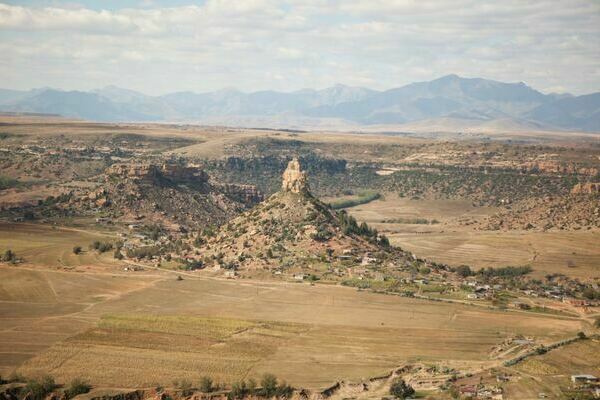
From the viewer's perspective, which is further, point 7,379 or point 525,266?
point 525,266

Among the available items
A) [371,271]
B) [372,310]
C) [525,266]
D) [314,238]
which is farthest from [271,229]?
[525,266]

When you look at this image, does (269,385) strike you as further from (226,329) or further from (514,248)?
(514,248)

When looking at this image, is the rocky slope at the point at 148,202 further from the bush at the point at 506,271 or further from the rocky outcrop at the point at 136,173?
the bush at the point at 506,271

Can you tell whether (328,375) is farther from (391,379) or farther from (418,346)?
(418,346)

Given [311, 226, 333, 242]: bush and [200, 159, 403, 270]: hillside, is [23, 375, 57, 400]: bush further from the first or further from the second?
[311, 226, 333, 242]: bush

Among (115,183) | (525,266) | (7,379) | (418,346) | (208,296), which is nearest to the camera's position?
(7,379)

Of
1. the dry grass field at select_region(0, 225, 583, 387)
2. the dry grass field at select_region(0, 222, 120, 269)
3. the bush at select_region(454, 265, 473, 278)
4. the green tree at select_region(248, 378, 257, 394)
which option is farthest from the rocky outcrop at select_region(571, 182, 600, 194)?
the green tree at select_region(248, 378, 257, 394)
